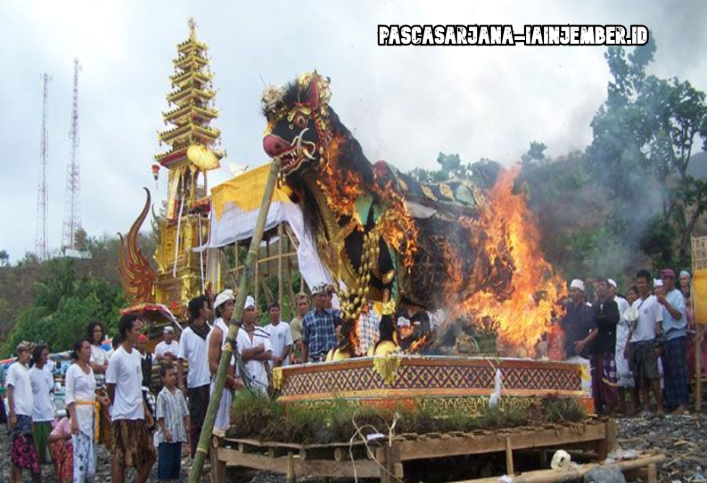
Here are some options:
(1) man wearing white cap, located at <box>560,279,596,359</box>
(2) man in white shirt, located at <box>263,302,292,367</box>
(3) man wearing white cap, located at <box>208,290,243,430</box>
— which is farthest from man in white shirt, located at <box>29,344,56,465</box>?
(1) man wearing white cap, located at <box>560,279,596,359</box>

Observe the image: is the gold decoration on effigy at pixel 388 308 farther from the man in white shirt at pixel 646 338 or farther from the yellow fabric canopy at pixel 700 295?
the yellow fabric canopy at pixel 700 295

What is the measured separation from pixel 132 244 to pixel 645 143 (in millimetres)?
21653

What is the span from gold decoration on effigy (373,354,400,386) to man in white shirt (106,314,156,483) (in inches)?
109

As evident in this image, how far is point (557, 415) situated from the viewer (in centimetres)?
666

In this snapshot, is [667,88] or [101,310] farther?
[101,310]

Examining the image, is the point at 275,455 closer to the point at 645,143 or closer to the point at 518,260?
the point at 518,260

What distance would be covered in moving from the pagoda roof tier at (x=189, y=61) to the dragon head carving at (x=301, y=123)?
28225 mm

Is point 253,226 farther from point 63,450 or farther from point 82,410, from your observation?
point 82,410

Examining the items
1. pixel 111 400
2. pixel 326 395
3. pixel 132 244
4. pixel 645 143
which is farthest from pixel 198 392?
pixel 132 244

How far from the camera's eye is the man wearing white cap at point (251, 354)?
7648 millimetres

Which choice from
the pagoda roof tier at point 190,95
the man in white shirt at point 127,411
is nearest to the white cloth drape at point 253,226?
the man in white shirt at point 127,411

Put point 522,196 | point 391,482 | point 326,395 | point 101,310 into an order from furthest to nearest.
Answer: point 101,310 → point 522,196 → point 326,395 → point 391,482

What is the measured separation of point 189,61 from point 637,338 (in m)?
28.7

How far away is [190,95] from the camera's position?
33.5 meters
